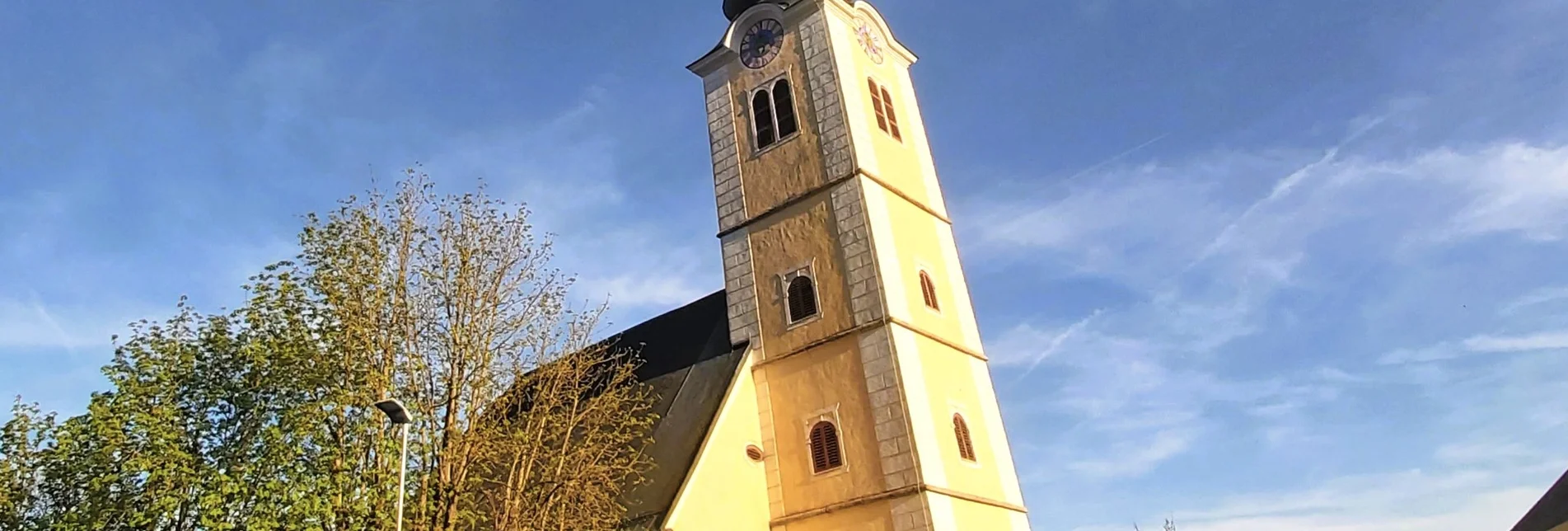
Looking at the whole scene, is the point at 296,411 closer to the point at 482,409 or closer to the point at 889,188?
the point at 482,409

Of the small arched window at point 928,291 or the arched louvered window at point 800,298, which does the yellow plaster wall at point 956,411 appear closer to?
the small arched window at point 928,291

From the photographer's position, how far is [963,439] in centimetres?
2072

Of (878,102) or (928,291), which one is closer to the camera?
(928,291)

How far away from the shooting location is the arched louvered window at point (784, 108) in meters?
24.2

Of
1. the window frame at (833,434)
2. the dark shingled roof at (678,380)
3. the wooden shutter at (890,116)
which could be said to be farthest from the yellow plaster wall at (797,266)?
the wooden shutter at (890,116)

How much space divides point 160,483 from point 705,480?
8288 millimetres

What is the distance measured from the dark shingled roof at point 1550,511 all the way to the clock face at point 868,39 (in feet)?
51.2

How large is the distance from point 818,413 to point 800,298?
100 inches

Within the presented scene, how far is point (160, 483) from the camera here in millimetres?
14688

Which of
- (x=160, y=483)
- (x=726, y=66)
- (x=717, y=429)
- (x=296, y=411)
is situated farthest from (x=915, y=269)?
(x=160, y=483)

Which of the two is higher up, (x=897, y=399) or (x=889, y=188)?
(x=889, y=188)

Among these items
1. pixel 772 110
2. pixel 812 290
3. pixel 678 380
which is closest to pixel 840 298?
pixel 812 290

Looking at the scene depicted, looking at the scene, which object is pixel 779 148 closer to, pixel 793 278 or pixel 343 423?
pixel 793 278

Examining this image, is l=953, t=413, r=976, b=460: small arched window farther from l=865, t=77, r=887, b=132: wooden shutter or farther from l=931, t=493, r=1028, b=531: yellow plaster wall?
l=865, t=77, r=887, b=132: wooden shutter
